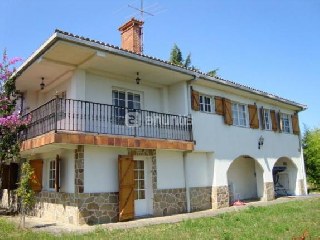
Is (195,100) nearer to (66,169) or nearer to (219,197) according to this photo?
(219,197)

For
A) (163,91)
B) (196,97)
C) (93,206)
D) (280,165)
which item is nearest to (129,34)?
(163,91)

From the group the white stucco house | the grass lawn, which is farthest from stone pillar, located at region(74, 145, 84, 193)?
the grass lawn

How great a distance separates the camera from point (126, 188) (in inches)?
442

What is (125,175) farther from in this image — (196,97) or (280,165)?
(280,165)

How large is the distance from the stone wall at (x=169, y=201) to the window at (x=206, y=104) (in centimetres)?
372

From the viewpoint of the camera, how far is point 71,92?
11.7m

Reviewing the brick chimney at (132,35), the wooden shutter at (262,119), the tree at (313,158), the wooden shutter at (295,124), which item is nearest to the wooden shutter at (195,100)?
the brick chimney at (132,35)

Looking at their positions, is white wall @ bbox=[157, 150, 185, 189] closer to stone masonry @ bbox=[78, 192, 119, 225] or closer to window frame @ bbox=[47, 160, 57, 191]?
stone masonry @ bbox=[78, 192, 119, 225]

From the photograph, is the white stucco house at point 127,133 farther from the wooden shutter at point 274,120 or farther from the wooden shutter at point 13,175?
the wooden shutter at point 274,120

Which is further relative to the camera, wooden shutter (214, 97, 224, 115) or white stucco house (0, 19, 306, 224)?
wooden shutter (214, 97, 224, 115)

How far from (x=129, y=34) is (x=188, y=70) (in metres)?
3.94

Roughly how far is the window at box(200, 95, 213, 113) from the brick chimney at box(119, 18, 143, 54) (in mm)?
3641

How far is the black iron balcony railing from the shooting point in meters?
10.9

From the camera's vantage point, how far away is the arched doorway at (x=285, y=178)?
19.8 m
